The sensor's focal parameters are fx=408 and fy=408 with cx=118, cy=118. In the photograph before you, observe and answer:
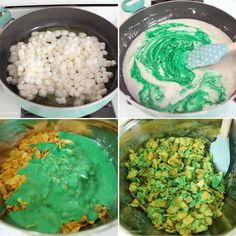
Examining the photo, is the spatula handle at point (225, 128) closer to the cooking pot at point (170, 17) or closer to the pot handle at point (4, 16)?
the cooking pot at point (170, 17)

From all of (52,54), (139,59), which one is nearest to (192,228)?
(139,59)

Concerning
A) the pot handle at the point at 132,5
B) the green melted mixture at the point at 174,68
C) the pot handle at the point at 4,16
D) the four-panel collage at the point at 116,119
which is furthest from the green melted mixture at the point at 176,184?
the pot handle at the point at 4,16

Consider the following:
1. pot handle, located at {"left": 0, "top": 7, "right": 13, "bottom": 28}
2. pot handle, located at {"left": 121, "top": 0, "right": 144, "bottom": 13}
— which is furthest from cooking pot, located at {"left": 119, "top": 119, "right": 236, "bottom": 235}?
pot handle, located at {"left": 0, "top": 7, "right": 13, "bottom": 28}

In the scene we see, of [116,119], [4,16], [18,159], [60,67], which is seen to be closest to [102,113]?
[116,119]

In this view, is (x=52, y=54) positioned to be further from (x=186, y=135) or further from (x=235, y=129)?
(x=235, y=129)

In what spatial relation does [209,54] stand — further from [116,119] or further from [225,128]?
[116,119]
